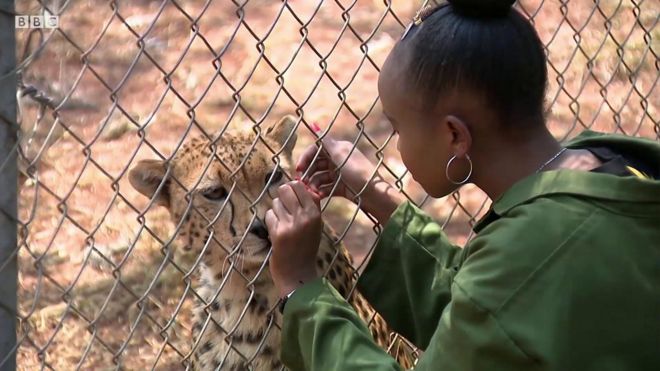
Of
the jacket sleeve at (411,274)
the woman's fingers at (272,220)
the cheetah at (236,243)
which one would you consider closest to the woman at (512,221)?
the woman's fingers at (272,220)

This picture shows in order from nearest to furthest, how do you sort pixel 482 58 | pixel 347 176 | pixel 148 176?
pixel 482 58
pixel 347 176
pixel 148 176

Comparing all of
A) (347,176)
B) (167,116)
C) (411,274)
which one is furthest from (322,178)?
(167,116)

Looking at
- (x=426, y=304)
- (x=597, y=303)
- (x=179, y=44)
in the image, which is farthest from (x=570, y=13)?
(x=597, y=303)

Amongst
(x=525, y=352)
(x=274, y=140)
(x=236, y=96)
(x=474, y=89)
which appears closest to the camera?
(x=525, y=352)

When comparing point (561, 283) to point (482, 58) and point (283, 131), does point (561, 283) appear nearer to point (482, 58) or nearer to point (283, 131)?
point (482, 58)

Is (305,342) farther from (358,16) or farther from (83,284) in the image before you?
(358,16)

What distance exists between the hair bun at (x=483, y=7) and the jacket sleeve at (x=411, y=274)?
23.3 inches

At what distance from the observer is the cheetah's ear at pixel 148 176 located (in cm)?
305

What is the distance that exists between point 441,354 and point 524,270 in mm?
198

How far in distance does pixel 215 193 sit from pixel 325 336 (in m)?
1.15

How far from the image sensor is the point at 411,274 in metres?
2.35

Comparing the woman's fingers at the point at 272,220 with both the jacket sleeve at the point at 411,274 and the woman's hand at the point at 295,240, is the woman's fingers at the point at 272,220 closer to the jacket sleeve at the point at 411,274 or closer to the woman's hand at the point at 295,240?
the woman's hand at the point at 295,240

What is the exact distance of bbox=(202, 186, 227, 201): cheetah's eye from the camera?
3113mm

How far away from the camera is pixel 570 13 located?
583 cm
